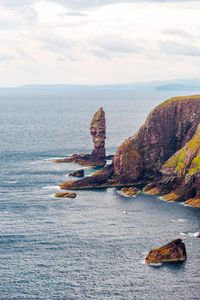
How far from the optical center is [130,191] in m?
144

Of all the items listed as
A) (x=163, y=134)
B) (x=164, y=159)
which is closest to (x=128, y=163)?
(x=164, y=159)

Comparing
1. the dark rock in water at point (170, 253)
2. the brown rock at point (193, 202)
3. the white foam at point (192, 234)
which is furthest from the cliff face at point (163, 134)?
the dark rock in water at point (170, 253)

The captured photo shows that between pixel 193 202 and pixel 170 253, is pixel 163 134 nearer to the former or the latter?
pixel 193 202

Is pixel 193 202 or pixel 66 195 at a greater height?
pixel 66 195

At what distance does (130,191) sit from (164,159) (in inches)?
921

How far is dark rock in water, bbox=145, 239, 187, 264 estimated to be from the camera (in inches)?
3760

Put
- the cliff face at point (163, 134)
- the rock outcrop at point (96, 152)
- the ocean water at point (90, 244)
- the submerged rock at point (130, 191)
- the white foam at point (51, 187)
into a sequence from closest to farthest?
the ocean water at point (90, 244) → the submerged rock at point (130, 191) → the white foam at point (51, 187) → the cliff face at point (163, 134) → the rock outcrop at point (96, 152)

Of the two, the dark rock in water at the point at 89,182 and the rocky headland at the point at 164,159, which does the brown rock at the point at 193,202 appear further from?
the dark rock in water at the point at 89,182

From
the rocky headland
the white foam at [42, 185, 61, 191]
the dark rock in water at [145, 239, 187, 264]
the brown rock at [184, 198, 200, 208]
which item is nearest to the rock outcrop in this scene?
the rocky headland

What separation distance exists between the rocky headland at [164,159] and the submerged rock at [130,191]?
10.8 ft

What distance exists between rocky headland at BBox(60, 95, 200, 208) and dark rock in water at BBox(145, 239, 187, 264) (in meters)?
34.6

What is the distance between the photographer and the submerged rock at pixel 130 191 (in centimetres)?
14202

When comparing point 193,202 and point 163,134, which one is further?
point 163,134

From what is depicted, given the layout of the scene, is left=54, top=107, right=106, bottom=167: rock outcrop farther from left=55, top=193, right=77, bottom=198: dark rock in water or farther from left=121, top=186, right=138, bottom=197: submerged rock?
left=55, top=193, right=77, bottom=198: dark rock in water
